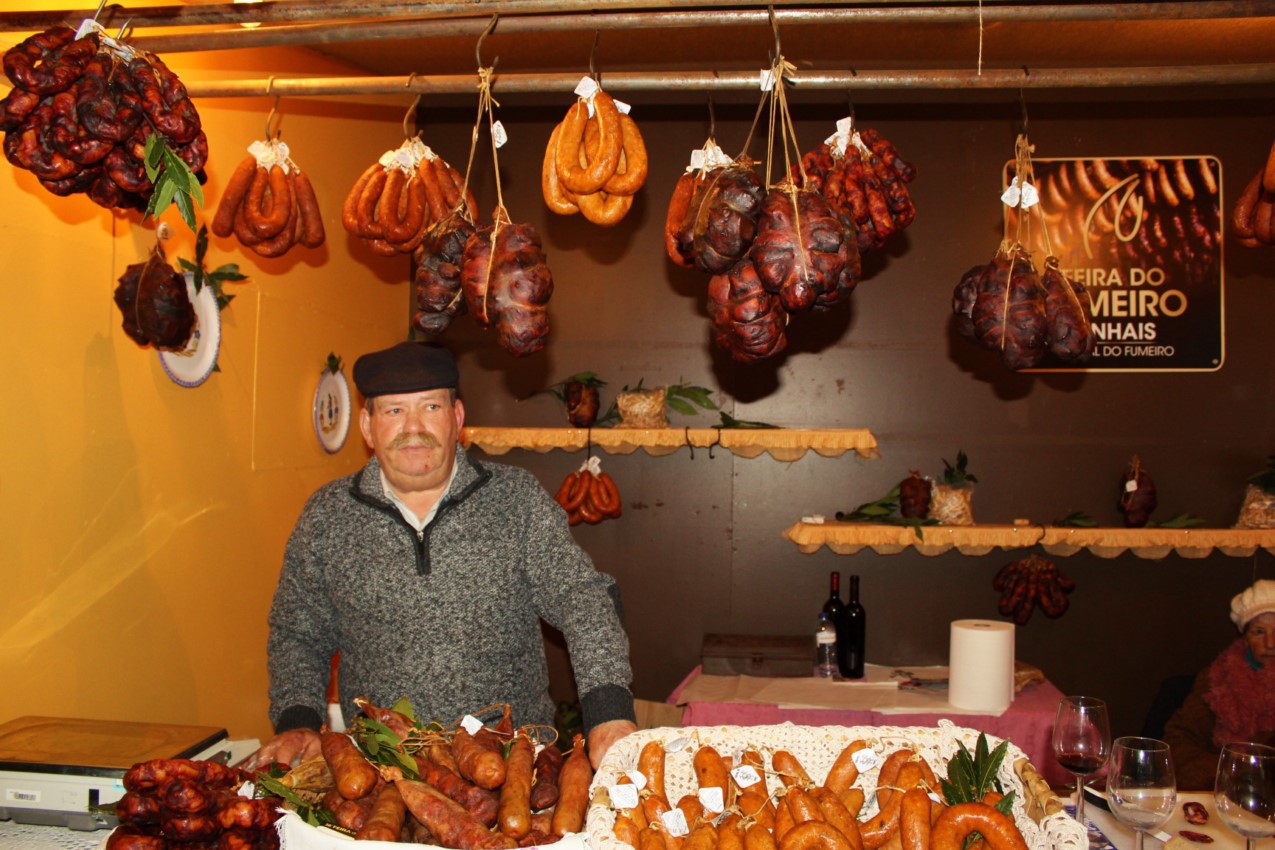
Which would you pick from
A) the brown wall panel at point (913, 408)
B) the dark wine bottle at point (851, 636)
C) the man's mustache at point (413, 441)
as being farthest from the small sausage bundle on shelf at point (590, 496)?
the man's mustache at point (413, 441)

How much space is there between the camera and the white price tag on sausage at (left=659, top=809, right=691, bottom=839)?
1781mm

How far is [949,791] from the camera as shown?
6.34 feet

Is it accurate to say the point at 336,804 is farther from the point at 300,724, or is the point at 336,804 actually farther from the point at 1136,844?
the point at 1136,844

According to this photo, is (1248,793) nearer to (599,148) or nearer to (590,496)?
(599,148)

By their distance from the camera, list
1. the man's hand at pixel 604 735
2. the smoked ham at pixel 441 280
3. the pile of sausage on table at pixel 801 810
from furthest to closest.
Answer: the smoked ham at pixel 441 280 → the man's hand at pixel 604 735 → the pile of sausage on table at pixel 801 810

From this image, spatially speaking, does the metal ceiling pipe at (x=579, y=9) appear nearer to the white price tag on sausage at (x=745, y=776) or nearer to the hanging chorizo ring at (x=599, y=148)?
the hanging chorizo ring at (x=599, y=148)

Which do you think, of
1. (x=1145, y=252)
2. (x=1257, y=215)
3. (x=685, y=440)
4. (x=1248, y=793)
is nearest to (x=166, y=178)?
(x=1248, y=793)

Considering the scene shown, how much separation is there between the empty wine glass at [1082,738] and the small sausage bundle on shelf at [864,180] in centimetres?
135

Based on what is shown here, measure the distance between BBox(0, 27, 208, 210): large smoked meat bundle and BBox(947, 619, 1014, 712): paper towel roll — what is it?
3.63 meters

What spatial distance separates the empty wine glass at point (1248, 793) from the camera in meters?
1.81

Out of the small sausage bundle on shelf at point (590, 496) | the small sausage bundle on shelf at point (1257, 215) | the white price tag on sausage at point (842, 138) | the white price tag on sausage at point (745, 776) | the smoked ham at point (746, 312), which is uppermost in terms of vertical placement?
the white price tag on sausage at point (842, 138)

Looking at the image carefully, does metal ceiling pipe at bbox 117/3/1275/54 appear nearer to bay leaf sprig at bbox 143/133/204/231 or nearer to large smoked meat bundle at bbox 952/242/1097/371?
bay leaf sprig at bbox 143/133/204/231

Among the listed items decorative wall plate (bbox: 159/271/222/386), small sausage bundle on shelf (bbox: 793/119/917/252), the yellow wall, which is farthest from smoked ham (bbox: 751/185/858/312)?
decorative wall plate (bbox: 159/271/222/386)

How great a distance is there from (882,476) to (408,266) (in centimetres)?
315
